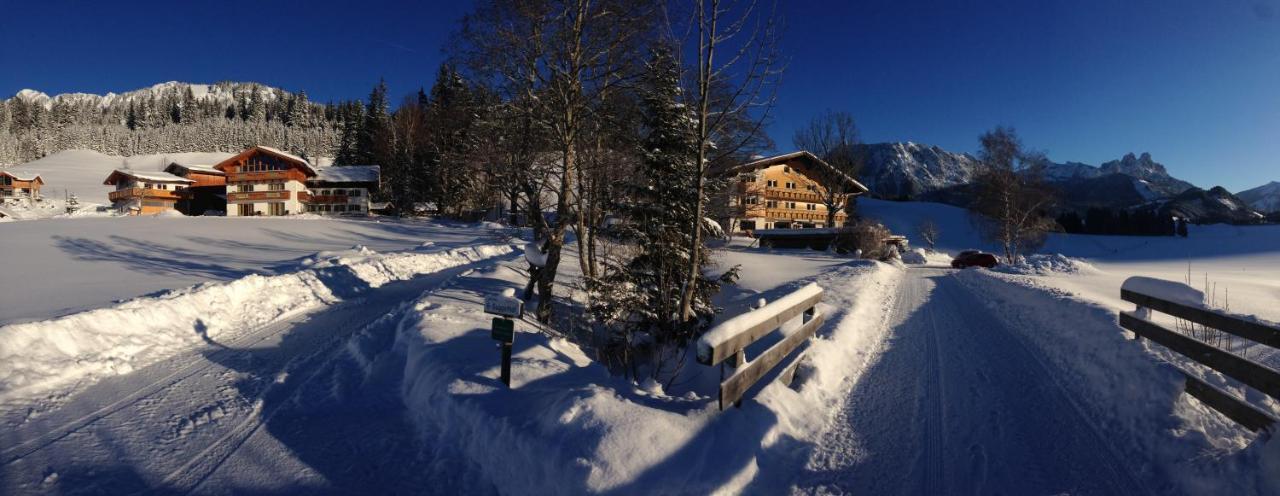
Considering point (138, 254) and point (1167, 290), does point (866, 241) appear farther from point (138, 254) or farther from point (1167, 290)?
point (138, 254)

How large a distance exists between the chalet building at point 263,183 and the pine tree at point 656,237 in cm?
5291

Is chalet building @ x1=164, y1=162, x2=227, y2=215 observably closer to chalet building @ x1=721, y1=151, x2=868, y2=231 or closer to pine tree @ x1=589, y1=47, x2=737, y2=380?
chalet building @ x1=721, y1=151, x2=868, y2=231

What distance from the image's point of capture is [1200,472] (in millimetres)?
3609

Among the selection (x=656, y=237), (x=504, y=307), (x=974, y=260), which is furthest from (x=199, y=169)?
(x=974, y=260)

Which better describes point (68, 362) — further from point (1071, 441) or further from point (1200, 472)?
point (1200, 472)

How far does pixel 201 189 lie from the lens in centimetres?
5678

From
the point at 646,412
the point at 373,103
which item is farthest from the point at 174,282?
the point at 373,103

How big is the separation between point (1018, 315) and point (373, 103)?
76442mm

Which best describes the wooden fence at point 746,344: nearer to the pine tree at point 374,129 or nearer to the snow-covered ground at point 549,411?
the snow-covered ground at point 549,411

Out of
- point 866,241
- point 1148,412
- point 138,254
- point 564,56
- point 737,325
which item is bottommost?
point 1148,412

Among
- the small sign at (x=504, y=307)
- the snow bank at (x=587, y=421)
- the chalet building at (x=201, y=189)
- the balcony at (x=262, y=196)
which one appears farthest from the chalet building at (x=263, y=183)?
the small sign at (x=504, y=307)

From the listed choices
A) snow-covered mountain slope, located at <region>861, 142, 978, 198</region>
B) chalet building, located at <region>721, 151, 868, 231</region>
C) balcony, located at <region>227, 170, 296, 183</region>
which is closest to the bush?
chalet building, located at <region>721, 151, 868, 231</region>

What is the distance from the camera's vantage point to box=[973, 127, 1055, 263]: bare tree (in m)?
30.2

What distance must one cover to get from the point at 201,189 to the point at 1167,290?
76504 millimetres
